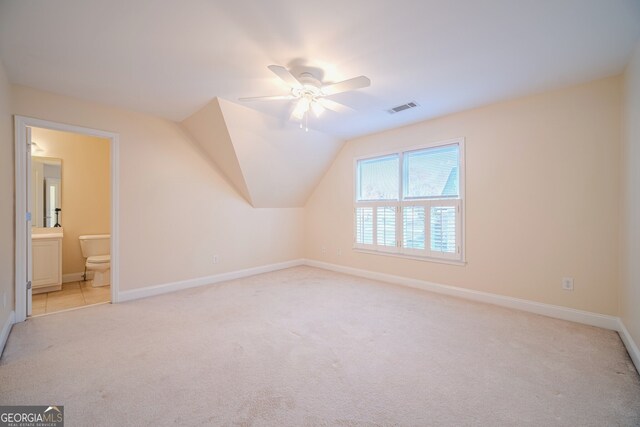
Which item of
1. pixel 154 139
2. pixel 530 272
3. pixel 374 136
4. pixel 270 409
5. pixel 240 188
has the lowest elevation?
pixel 270 409

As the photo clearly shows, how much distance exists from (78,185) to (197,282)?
103 inches

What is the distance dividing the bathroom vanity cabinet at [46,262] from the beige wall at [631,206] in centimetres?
635

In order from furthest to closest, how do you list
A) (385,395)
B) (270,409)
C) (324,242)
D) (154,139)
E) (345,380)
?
(324,242), (154,139), (345,380), (385,395), (270,409)

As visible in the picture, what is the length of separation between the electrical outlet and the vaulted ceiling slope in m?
3.55

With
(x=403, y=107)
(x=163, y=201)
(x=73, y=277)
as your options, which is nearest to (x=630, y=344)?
(x=403, y=107)

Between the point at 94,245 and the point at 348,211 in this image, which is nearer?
the point at 94,245

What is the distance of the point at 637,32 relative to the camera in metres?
1.97

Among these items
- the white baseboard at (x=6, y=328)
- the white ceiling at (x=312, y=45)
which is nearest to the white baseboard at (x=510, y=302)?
the white ceiling at (x=312, y=45)

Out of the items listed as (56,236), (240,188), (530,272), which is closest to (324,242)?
(240,188)

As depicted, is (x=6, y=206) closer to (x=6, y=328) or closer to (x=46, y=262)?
(x=6, y=328)

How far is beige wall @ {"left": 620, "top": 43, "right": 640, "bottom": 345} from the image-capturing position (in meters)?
2.07

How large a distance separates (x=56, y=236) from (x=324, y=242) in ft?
13.5

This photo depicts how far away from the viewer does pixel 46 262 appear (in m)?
3.79

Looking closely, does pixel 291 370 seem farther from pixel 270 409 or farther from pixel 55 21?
pixel 55 21
